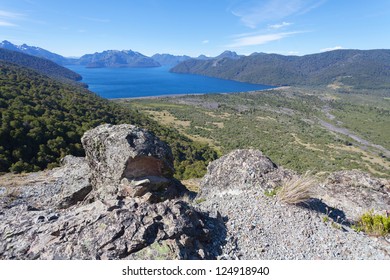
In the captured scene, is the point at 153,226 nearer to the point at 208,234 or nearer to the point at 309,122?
the point at 208,234

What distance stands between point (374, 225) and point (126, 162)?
8.68 meters

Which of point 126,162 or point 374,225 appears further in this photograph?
point 126,162

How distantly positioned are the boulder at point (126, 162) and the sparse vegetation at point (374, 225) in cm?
717

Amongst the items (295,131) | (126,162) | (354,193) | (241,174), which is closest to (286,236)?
(241,174)

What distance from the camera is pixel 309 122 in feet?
372

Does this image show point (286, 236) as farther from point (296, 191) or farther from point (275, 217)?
point (296, 191)

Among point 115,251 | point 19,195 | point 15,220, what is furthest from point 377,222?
point 19,195

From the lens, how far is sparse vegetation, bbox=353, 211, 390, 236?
737 cm

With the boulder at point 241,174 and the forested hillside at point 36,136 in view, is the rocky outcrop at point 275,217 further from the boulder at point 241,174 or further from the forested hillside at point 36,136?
the forested hillside at point 36,136

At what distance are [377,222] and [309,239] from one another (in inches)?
103

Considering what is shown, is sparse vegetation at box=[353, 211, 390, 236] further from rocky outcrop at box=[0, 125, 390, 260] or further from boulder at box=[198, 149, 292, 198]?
boulder at box=[198, 149, 292, 198]

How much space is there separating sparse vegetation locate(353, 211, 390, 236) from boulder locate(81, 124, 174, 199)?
23.5 feet

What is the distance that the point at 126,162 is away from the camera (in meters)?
9.51
